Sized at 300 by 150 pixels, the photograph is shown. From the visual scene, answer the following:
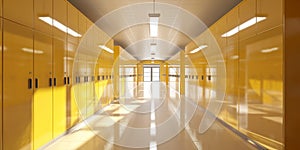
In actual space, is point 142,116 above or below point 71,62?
below

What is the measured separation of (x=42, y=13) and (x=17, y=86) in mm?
1430

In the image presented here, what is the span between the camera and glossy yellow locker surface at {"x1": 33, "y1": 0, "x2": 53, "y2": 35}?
4.20 m

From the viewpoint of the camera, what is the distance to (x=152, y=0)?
7.75 metres

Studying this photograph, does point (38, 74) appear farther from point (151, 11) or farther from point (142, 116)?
point (151, 11)

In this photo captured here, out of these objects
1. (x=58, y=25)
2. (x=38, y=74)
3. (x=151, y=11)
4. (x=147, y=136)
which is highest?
(x=151, y=11)

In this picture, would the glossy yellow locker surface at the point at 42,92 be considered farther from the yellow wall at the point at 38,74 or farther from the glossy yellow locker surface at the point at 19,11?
the glossy yellow locker surface at the point at 19,11

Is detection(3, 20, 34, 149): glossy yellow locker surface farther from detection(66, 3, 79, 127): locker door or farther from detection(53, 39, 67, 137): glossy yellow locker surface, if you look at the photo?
→ detection(66, 3, 79, 127): locker door

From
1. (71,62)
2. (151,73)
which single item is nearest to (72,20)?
(71,62)

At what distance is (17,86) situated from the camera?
3.65m

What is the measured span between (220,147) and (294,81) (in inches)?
80.1

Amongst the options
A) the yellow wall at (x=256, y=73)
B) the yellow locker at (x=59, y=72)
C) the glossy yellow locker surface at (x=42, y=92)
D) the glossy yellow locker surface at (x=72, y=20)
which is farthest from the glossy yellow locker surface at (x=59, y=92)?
the yellow wall at (x=256, y=73)

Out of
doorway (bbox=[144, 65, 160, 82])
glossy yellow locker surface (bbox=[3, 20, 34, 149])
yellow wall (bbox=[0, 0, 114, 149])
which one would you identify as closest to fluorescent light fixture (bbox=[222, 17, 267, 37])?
yellow wall (bbox=[0, 0, 114, 149])

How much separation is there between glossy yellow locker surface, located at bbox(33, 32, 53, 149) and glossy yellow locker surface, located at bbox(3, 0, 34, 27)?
35 centimetres

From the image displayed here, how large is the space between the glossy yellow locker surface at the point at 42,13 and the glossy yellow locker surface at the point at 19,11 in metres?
0.16
